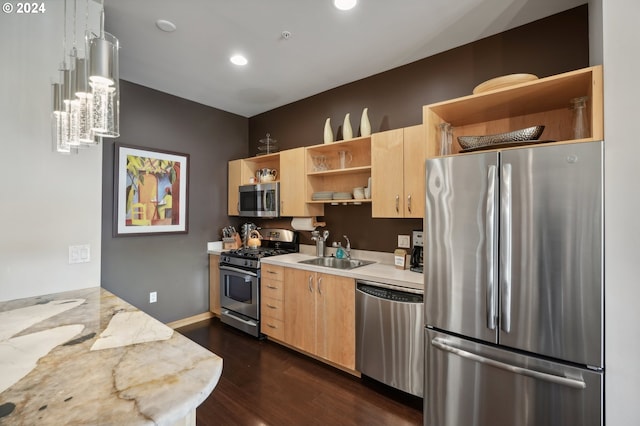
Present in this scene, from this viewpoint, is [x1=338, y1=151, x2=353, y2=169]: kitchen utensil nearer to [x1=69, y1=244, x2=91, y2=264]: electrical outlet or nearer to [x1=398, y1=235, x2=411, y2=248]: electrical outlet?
[x1=398, y1=235, x2=411, y2=248]: electrical outlet

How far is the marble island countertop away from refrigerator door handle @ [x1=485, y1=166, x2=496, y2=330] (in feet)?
4.69

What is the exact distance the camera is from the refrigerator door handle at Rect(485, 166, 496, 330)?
5.14ft

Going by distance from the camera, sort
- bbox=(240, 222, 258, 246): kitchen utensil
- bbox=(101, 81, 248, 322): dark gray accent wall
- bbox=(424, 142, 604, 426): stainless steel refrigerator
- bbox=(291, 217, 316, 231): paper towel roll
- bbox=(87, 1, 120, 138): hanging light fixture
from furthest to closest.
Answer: bbox=(240, 222, 258, 246): kitchen utensil
bbox=(291, 217, 316, 231): paper towel roll
bbox=(101, 81, 248, 322): dark gray accent wall
bbox=(424, 142, 604, 426): stainless steel refrigerator
bbox=(87, 1, 120, 138): hanging light fixture

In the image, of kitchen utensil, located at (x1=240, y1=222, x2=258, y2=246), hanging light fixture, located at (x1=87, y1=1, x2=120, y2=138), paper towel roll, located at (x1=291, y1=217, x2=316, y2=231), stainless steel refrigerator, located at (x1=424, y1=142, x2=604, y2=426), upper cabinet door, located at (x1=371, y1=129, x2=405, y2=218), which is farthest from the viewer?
kitchen utensil, located at (x1=240, y1=222, x2=258, y2=246)

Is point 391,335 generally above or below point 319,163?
below

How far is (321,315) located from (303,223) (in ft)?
3.92

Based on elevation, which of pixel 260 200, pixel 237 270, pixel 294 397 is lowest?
pixel 294 397

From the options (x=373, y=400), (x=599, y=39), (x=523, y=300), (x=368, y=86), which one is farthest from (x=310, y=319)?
(x=599, y=39)

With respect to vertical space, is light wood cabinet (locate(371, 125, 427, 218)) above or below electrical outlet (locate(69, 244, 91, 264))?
above

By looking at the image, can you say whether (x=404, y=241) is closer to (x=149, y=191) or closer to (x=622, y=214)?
(x=622, y=214)

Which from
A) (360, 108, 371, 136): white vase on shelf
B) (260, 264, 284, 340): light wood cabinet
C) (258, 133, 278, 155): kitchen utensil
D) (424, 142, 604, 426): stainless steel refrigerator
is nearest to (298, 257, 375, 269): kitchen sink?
(260, 264, 284, 340): light wood cabinet

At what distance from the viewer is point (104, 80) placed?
123 centimetres

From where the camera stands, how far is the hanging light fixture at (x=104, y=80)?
120cm

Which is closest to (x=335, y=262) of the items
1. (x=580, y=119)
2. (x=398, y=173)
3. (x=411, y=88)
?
(x=398, y=173)
